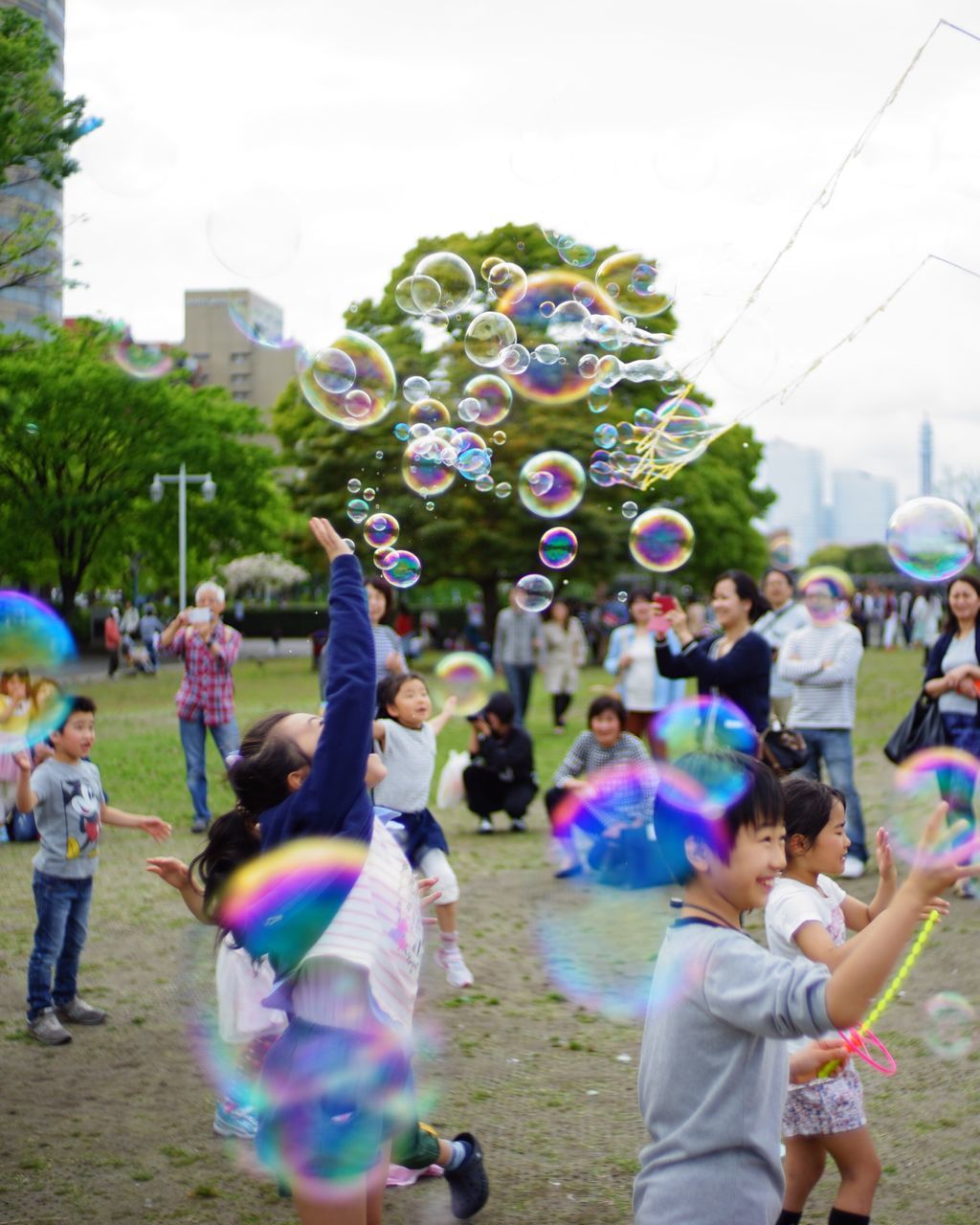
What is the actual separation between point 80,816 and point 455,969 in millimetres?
1799

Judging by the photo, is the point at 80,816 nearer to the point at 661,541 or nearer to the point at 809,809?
the point at 809,809

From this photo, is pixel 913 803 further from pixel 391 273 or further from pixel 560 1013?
pixel 391 273

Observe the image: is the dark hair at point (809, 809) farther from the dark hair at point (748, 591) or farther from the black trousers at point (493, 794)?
the black trousers at point (493, 794)

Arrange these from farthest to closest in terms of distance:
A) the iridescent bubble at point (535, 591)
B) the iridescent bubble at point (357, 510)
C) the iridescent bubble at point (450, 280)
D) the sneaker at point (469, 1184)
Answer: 1. the iridescent bubble at point (450, 280)
2. the iridescent bubble at point (535, 591)
3. the iridescent bubble at point (357, 510)
4. the sneaker at point (469, 1184)

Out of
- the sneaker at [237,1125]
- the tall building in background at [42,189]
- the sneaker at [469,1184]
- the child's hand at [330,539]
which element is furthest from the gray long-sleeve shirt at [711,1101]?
the tall building in background at [42,189]

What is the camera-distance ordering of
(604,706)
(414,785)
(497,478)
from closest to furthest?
(414,785) → (604,706) → (497,478)

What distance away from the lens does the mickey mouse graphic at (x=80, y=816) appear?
538cm

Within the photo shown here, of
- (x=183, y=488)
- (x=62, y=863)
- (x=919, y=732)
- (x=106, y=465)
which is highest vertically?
(x=106, y=465)

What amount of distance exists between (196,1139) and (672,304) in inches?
196

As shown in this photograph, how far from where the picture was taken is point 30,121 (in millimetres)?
12289

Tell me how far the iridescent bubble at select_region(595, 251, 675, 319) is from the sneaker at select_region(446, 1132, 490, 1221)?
4830 millimetres

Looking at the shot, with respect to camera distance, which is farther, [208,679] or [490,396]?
[208,679]

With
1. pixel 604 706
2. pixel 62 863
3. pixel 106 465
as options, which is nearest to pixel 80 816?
pixel 62 863

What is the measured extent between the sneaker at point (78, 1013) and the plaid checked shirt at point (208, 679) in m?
4.37
